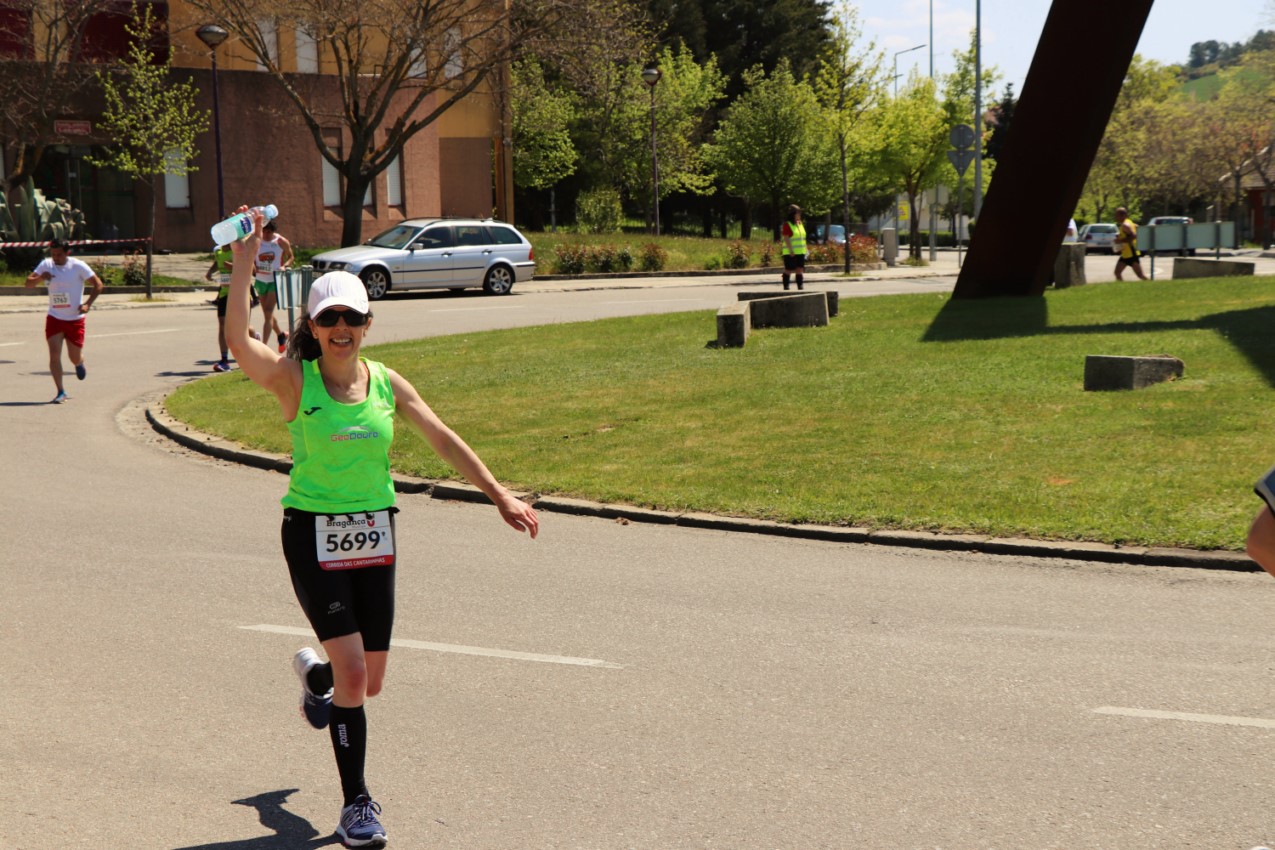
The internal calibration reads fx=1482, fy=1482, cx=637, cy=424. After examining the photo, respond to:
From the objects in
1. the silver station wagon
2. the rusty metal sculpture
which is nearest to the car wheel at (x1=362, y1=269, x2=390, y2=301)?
the silver station wagon

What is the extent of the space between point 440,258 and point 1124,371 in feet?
70.7

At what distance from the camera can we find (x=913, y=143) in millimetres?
54156

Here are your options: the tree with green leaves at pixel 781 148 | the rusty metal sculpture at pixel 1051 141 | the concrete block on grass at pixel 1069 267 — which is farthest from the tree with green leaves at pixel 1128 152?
the rusty metal sculpture at pixel 1051 141

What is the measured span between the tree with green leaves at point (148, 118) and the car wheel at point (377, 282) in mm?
8029

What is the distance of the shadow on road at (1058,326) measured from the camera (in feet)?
53.7

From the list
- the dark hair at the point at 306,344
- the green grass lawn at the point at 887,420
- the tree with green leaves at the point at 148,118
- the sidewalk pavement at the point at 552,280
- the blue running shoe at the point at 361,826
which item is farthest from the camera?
the tree with green leaves at the point at 148,118

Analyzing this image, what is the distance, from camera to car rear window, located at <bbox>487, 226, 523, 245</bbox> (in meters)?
34.2

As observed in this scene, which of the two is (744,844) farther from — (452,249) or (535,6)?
Answer: (535,6)

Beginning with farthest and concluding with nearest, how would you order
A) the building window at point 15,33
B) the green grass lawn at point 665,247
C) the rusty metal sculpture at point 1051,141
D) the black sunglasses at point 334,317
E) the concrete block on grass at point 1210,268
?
the building window at point 15,33, the green grass lawn at point 665,247, the concrete block on grass at point 1210,268, the rusty metal sculpture at point 1051,141, the black sunglasses at point 334,317

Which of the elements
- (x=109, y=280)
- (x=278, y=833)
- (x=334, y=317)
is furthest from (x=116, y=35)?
(x=278, y=833)

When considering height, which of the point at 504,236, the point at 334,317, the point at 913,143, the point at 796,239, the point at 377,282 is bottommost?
the point at 377,282

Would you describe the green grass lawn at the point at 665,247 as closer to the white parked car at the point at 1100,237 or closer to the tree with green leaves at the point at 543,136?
the tree with green leaves at the point at 543,136

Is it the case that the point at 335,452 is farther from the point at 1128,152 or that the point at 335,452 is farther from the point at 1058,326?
the point at 1128,152

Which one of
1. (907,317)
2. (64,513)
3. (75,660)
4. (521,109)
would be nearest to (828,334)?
(907,317)
